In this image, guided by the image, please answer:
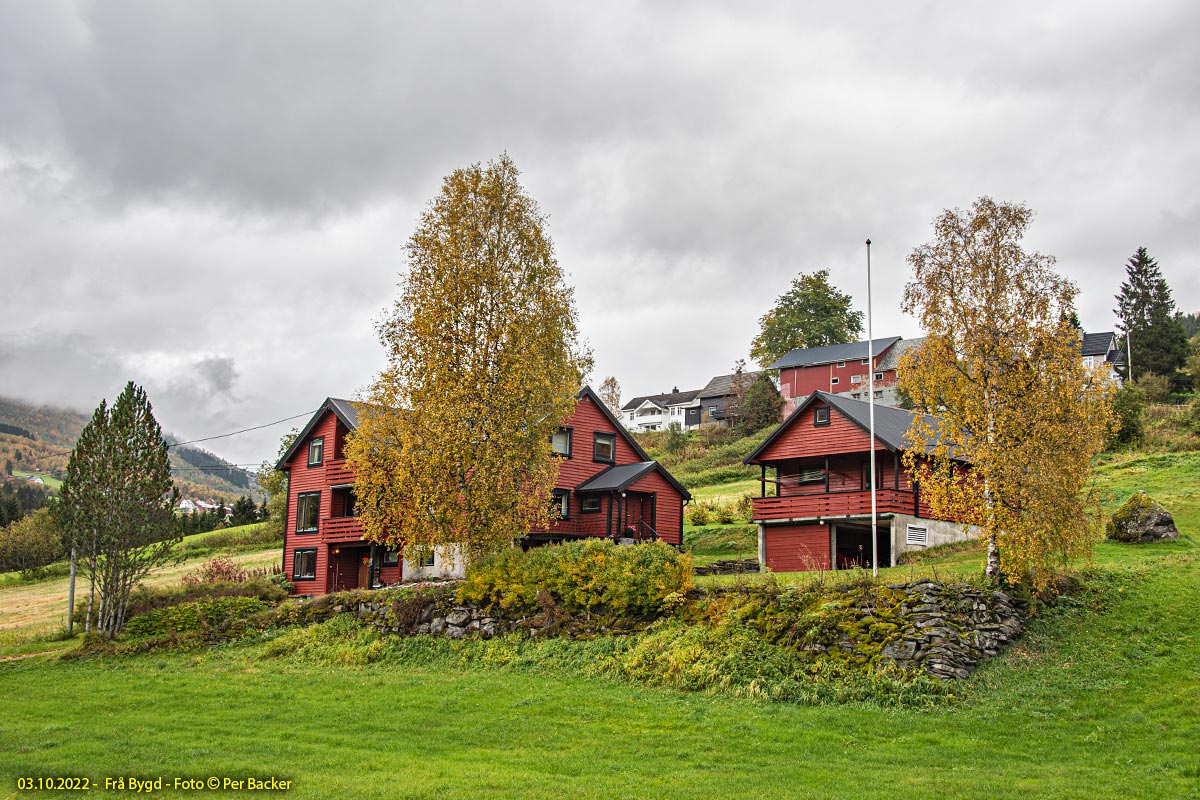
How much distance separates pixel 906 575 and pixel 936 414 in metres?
4.39

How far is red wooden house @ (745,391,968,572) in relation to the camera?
107 ft

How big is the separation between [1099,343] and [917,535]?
188ft

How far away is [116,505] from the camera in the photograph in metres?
28.5

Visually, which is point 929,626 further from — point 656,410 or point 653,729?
point 656,410

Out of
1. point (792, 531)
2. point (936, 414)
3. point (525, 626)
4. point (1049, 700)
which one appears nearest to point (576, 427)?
point (792, 531)

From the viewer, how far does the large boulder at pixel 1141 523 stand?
2808cm

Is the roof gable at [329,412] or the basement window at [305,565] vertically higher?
the roof gable at [329,412]

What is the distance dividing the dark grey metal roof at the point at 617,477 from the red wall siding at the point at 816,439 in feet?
18.0

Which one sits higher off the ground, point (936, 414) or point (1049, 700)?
point (936, 414)

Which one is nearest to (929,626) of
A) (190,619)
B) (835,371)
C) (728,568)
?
(728,568)

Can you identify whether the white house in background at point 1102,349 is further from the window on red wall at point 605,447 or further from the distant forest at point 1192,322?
the distant forest at point 1192,322

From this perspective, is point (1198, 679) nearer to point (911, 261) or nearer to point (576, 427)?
point (911, 261)

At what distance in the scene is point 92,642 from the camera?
27.3 m

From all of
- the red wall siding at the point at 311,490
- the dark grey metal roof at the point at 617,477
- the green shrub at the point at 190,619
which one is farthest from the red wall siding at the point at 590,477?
the green shrub at the point at 190,619
